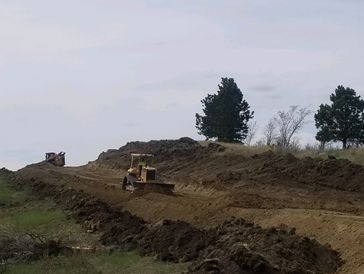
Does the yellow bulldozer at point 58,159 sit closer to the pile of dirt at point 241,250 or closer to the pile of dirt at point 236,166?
the pile of dirt at point 236,166

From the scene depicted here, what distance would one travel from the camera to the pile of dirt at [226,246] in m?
12.1

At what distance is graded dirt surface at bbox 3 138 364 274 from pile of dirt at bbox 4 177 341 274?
249mm

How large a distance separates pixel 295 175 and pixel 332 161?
6.18ft

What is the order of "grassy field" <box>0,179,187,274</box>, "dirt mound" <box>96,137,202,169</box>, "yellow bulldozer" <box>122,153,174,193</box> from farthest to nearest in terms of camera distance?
"dirt mound" <box>96,137,202,169</box>, "yellow bulldozer" <box>122,153,174,193</box>, "grassy field" <box>0,179,187,274</box>

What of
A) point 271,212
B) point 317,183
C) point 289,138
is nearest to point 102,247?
point 271,212

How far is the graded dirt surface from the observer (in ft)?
52.0

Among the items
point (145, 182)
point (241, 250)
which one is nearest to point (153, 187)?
point (145, 182)

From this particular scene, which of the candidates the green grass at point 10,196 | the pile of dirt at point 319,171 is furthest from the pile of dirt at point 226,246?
the green grass at point 10,196

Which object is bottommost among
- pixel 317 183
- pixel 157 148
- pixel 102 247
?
pixel 102 247

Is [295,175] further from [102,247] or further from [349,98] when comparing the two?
[349,98]

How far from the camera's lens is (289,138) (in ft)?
233

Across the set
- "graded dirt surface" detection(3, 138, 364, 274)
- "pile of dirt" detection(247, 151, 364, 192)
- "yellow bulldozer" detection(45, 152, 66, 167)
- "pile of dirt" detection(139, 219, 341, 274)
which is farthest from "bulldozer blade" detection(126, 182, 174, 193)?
"yellow bulldozer" detection(45, 152, 66, 167)

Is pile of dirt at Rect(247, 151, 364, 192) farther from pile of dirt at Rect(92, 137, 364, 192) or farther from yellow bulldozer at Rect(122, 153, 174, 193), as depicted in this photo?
yellow bulldozer at Rect(122, 153, 174, 193)

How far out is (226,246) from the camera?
1416 centimetres
